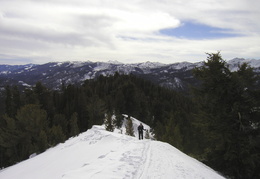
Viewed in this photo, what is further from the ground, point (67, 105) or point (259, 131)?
point (259, 131)

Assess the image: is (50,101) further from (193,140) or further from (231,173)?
(231,173)

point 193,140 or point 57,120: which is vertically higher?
point 57,120

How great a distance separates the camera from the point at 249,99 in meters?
15.3

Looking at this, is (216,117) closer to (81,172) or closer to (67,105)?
(81,172)

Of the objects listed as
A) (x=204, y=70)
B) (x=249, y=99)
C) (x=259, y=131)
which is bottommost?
(x=259, y=131)

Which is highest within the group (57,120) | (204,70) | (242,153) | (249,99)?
(204,70)

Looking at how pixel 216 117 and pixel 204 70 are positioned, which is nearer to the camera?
pixel 216 117

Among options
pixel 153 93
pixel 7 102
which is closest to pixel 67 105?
pixel 7 102

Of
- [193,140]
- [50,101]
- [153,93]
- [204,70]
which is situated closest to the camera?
[204,70]

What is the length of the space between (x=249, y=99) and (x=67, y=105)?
52316 mm

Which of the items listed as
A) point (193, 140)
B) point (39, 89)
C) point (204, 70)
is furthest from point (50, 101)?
point (204, 70)

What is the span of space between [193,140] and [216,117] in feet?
135

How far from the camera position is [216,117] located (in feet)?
52.4

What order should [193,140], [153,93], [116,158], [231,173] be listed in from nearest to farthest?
[116,158] < [231,173] < [193,140] < [153,93]
